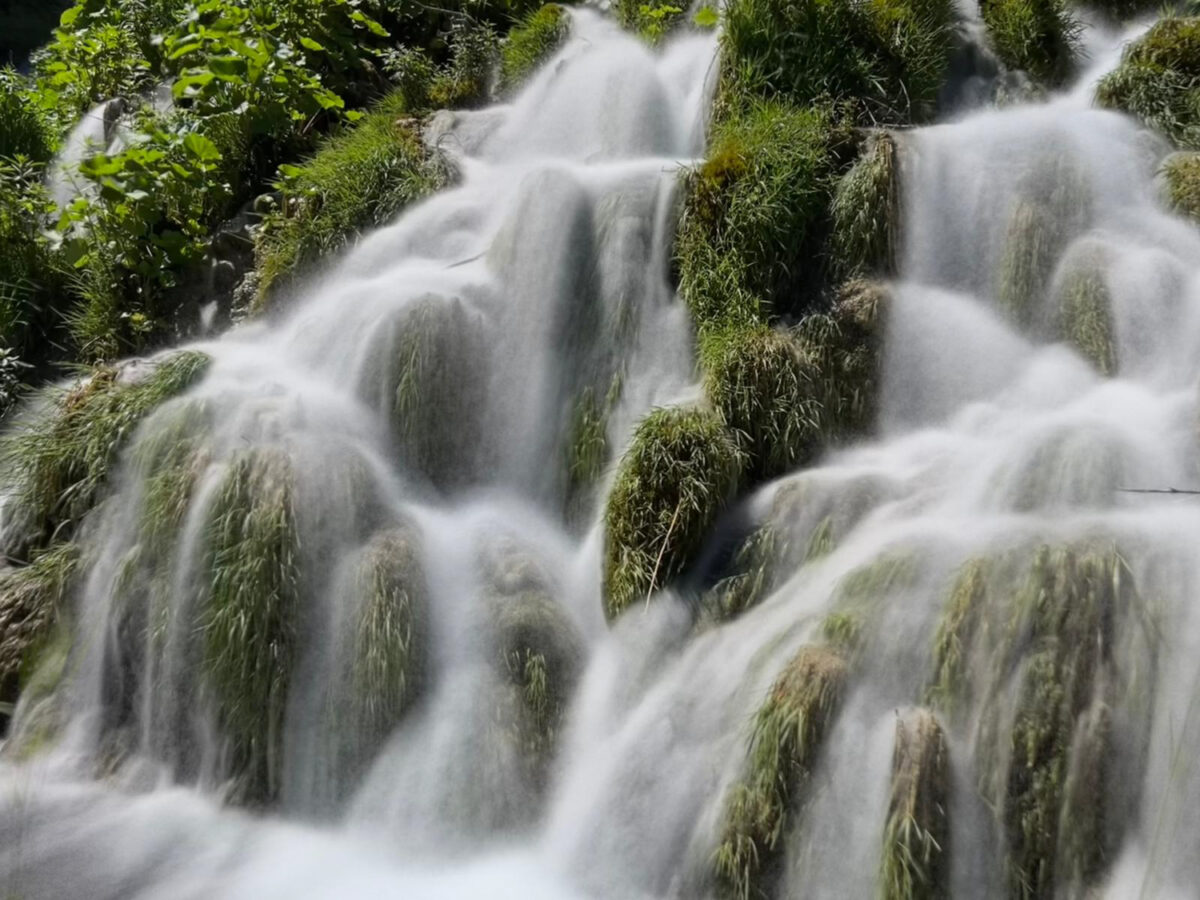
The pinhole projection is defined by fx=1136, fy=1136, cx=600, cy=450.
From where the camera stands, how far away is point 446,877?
4043 millimetres

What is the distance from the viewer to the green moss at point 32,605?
16.4ft

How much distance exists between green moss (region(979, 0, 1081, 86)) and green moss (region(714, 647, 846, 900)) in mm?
5014

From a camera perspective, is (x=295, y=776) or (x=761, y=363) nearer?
(x=295, y=776)

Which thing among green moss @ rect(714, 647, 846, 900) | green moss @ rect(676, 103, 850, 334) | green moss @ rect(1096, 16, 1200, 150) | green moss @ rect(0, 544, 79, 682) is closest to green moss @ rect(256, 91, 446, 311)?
green moss @ rect(676, 103, 850, 334)

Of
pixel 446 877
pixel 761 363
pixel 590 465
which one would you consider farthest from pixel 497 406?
pixel 446 877

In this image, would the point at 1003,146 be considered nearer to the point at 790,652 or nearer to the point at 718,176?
the point at 718,176

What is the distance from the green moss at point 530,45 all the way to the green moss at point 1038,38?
310 centimetres

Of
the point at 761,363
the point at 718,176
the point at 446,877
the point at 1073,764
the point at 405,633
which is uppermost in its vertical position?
the point at 718,176

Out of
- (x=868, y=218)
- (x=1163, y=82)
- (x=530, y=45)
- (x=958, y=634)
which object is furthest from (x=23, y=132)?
(x=958, y=634)

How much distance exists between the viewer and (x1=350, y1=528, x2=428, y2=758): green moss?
4.53 meters

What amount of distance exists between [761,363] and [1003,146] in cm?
205

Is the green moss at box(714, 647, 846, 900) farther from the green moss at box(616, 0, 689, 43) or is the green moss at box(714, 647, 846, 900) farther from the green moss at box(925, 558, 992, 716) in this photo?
the green moss at box(616, 0, 689, 43)

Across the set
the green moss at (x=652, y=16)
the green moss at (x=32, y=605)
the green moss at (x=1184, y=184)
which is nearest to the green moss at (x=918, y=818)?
the green moss at (x=1184, y=184)

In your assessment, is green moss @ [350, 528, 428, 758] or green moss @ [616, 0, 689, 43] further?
green moss @ [616, 0, 689, 43]
